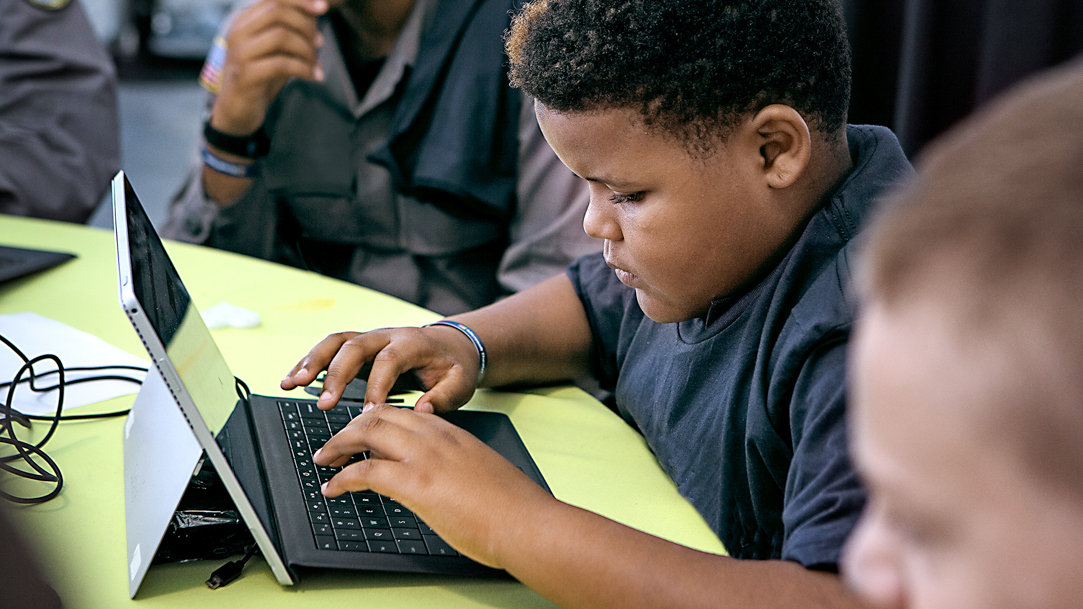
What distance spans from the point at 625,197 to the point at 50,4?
1463 mm

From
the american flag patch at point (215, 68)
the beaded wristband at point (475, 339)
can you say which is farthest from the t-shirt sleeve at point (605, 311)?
the american flag patch at point (215, 68)

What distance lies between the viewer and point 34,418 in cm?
95

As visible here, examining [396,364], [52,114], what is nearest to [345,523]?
[396,364]

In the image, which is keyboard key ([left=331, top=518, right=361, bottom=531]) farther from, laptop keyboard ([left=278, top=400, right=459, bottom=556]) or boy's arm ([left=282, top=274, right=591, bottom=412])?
Result: boy's arm ([left=282, top=274, right=591, bottom=412])

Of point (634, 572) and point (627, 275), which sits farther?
point (627, 275)

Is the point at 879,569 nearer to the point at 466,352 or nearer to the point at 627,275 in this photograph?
the point at 627,275

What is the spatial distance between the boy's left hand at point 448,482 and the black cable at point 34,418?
26 cm

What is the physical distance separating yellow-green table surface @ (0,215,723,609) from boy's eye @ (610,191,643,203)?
0.83 ft

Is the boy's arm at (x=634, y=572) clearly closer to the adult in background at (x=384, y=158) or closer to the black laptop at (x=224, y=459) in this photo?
the black laptop at (x=224, y=459)

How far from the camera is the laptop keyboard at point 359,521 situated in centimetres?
75

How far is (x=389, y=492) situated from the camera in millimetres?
726

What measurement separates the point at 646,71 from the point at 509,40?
0.67ft

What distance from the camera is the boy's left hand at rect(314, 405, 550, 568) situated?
701mm

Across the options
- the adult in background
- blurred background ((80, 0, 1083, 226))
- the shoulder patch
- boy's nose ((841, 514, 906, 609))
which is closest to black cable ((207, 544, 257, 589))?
boy's nose ((841, 514, 906, 609))
